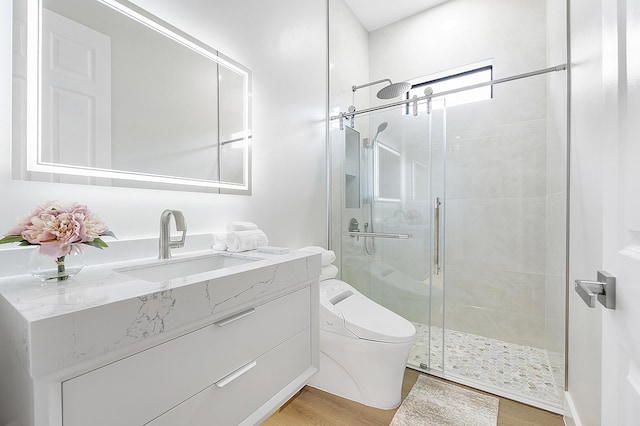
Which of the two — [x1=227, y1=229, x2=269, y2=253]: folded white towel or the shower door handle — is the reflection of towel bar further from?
[x1=227, y1=229, x2=269, y2=253]: folded white towel

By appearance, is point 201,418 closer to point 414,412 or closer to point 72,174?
point 72,174

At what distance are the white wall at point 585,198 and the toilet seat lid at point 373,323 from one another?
2.21ft

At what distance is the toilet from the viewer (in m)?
1.43

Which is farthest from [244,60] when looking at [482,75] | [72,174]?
[482,75]

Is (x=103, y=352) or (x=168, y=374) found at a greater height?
(x=103, y=352)

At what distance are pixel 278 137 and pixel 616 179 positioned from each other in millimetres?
1487

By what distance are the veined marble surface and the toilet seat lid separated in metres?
0.78

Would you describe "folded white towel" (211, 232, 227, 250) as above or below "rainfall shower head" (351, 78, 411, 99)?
below

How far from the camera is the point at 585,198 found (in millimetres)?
1146

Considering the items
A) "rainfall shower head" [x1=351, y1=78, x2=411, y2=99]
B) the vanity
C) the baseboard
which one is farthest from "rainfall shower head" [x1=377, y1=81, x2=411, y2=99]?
the baseboard

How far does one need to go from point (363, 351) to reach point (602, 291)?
44.3 inches

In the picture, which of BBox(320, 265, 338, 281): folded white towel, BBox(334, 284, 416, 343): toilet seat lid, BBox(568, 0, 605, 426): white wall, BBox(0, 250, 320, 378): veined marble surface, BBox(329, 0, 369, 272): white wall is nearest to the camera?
BBox(0, 250, 320, 378): veined marble surface

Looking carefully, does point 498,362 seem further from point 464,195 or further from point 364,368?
point 464,195

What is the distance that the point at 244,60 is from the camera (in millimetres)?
1498
